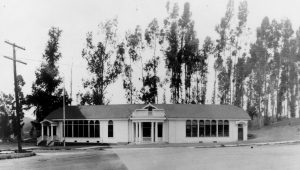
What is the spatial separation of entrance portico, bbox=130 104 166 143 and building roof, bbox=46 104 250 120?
115cm

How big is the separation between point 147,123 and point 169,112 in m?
2.96

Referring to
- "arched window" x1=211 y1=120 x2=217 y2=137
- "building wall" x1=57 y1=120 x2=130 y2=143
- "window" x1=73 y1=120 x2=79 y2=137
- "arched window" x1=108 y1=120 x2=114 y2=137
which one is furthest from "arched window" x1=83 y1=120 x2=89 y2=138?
"arched window" x1=211 y1=120 x2=217 y2=137

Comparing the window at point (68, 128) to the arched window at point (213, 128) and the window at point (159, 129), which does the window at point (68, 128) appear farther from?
the arched window at point (213, 128)

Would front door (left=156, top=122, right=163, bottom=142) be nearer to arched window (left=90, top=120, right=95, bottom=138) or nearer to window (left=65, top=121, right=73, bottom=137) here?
arched window (left=90, top=120, right=95, bottom=138)

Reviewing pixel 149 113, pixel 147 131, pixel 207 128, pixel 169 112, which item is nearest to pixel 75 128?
pixel 147 131

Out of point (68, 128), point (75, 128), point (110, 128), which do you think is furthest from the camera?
point (68, 128)

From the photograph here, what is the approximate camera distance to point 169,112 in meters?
53.6

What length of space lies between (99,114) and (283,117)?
34322 millimetres

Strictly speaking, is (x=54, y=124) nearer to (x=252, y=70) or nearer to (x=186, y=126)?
(x=186, y=126)

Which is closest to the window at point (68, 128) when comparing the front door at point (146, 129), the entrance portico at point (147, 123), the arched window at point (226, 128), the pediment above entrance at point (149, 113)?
the entrance portico at point (147, 123)

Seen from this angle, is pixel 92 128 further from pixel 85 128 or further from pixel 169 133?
pixel 169 133

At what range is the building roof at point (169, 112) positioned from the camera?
53.2 metres

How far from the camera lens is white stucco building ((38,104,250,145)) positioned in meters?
52.2

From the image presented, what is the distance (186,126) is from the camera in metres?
52.7
